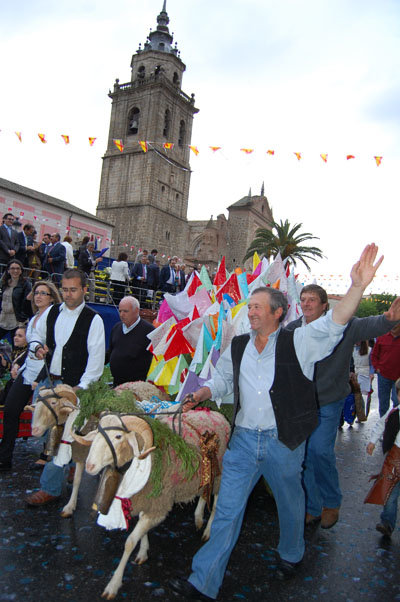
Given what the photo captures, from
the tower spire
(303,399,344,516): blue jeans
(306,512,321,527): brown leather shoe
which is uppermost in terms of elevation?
the tower spire

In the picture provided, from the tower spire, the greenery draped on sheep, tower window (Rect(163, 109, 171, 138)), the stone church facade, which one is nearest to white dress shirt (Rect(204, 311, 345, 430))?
the greenery draped on sheep

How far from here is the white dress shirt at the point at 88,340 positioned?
13.9 feet

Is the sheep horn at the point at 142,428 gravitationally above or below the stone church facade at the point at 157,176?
below

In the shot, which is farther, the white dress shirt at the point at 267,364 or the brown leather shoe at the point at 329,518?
the brown leather shoe at the point at 329,518

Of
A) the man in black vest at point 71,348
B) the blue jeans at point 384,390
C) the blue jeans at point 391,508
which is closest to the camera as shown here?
the blue jeans at point 391,508

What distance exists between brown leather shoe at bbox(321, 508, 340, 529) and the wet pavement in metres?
0.06

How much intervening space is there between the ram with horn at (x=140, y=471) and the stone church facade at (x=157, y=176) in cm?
4168

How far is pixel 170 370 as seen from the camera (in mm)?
4754

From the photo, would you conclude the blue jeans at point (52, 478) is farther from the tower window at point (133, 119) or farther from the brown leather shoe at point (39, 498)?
the tower window at point (133, 119)

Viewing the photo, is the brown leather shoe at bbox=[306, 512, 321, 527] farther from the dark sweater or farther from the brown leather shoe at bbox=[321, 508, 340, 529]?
the dark sweater

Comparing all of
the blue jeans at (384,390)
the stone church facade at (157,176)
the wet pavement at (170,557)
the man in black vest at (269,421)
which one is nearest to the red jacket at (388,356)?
the blue jeans at (384,390)

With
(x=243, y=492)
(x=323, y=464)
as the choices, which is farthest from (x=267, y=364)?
(x=323, y=464)

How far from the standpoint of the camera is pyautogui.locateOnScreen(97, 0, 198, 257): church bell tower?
46.9 meters

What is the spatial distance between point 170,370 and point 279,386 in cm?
206
